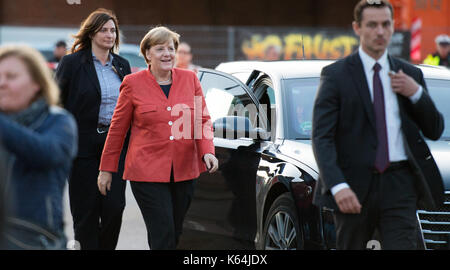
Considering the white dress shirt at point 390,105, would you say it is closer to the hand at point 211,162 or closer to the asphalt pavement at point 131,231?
the hand at point 211,162

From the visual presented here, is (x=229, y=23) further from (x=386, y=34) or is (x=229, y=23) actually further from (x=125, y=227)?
(x=386, y=34)

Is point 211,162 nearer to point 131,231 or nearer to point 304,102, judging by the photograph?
point 304,102

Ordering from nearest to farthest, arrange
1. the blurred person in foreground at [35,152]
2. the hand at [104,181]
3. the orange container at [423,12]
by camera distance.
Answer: the blurred person in foreground at [35,152] → the hand at [104,181] → the orange container at [423,12]

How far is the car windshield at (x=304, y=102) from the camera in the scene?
723cm

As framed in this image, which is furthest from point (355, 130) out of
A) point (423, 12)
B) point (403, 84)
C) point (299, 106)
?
point (423, 12)

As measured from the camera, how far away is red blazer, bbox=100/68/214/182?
664 cm

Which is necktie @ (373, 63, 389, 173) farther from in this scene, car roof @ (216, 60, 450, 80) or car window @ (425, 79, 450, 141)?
car roof @ (216, 60, 450, 80)

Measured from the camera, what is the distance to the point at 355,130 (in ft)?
16.9

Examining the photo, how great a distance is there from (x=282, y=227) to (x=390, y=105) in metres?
1.78

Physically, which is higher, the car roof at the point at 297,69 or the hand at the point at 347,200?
the car roof at the point at 297,69

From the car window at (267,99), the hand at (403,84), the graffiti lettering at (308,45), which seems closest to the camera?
the hand at (403,84)

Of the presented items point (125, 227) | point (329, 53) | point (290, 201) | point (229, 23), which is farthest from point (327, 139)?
point (229, 23)

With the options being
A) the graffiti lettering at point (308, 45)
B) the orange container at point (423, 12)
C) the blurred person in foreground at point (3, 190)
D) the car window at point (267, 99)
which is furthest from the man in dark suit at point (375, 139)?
the orange container at point (423, 12)

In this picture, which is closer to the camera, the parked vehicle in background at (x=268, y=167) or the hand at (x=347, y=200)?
the hand at (x=347, y=200)
